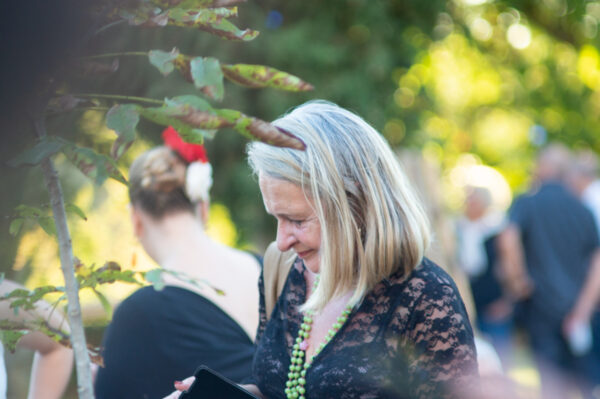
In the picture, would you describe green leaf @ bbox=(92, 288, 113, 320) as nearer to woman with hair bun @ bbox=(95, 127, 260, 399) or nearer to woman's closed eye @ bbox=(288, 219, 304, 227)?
woman's closed eye @ bbox=(288, 219, 304, 227)

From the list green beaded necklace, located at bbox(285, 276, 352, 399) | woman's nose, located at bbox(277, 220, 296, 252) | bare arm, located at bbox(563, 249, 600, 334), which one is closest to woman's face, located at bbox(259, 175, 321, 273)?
woman's nose, located at bbox(277, 220, 296, 252)

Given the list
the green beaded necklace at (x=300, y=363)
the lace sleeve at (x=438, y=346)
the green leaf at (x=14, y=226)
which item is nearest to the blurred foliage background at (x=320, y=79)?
the green leaf at (x=14, y=226)

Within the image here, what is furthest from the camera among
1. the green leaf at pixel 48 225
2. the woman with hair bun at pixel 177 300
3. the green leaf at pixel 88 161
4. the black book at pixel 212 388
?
the woman with hair bun at pixel 177 300

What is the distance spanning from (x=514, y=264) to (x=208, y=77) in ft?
18.1

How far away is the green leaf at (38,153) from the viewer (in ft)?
3.12

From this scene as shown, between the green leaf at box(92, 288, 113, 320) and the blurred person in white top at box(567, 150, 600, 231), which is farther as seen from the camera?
the blurred person in white top at box(567, 150, 600, 231)

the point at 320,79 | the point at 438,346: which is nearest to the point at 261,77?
the point at 438,346

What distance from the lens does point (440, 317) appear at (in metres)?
1.57

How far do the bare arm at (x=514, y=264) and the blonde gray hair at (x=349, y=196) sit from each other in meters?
4.43

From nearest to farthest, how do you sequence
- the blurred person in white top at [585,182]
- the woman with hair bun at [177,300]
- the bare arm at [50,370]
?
the bare arm at [50,370], the woman with hair bun at [177,300], the blurred person in white top at [585,182]

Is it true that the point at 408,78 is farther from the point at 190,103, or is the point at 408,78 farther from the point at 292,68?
the point at 190,103

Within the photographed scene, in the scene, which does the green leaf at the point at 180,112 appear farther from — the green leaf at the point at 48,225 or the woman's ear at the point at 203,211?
the woman's ear at the point at 203,211

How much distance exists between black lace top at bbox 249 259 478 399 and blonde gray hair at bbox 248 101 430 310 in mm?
56

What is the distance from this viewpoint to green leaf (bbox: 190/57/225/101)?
3.30ft
